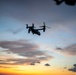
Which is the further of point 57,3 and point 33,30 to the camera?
point 33,30

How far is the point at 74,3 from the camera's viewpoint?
43.3m

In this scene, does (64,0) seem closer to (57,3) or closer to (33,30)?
(57,3)

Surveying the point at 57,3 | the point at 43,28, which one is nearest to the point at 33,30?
the point at 43,28

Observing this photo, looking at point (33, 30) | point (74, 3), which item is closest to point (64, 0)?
point (74, 3)

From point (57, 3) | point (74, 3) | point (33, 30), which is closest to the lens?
point (74, 3)

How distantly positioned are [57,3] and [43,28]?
180ft

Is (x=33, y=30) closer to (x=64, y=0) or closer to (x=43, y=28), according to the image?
(x=43, y=28)

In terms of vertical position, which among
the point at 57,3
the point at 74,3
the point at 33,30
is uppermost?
the point at 33,30

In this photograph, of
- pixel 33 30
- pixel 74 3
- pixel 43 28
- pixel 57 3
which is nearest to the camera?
pixel 74 3

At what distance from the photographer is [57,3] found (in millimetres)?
47906

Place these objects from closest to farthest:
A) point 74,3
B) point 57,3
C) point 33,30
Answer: point 74,3
point 57,3
point 33,30

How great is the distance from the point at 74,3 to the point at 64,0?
255 centimetres

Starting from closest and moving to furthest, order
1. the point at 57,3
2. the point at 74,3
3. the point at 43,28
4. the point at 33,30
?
1. the point at 74,3
2. the point at 57,3
3. the point at 33,30
4. the point at 43,28

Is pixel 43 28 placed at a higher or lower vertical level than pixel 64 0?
higher
